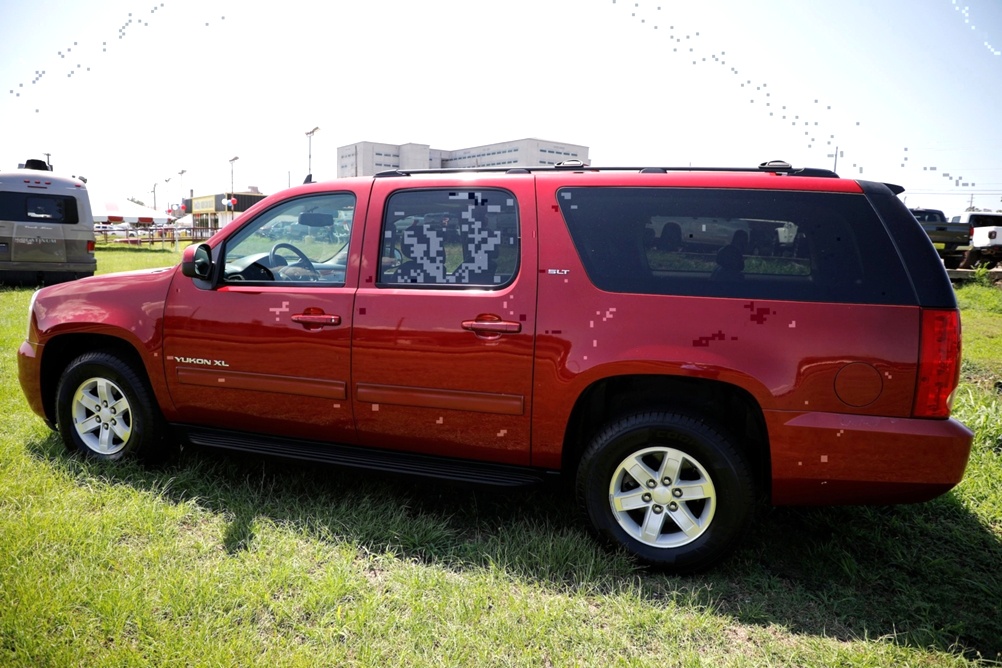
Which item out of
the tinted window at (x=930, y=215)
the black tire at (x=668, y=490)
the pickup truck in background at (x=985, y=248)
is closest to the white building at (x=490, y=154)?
the tinted window at (x=930, y=215)

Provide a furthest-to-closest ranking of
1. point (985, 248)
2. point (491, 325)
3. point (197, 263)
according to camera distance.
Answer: point (985, 248), point (197, 263), point (491, 325)

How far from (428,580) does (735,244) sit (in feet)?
6.53

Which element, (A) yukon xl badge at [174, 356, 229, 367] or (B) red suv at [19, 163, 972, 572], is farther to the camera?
(A) yukon xl badge at [174, 356, 229, 367]

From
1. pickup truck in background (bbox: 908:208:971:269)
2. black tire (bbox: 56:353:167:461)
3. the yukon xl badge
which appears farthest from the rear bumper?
pickup truck in background (bbox: 908:208:971:269)

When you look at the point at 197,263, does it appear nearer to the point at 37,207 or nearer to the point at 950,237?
the point at 37,207

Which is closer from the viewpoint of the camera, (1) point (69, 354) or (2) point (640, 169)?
(2) point (640, 169)

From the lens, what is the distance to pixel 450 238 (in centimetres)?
338

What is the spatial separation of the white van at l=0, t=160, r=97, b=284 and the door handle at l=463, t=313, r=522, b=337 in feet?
41.7

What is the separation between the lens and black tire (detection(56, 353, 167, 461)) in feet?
13.0

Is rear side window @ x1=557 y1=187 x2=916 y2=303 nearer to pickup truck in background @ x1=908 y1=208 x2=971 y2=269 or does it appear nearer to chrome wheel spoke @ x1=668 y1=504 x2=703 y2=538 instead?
chrome wheel spoke @ x1=668 y1=504 x2=703 y2=538

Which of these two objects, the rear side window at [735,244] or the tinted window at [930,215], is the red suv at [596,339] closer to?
the rear side window at [735,244]

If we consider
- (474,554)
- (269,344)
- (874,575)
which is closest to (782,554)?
(874,575)

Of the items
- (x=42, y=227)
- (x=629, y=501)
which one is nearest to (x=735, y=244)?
(x=629, y=501)

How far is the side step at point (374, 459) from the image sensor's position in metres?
3.26
